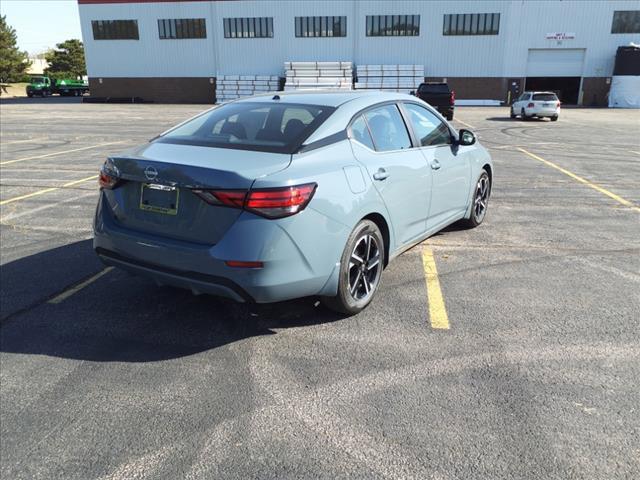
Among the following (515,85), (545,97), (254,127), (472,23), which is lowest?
(545,97)

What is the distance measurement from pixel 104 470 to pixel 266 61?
44752mm

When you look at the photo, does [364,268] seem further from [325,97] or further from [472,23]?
[472,23]

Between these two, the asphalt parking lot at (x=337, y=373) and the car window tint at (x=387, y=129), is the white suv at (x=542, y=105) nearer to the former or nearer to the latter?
the asphalt parking lot at (x=337, y=373)

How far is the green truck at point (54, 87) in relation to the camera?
5765 cm

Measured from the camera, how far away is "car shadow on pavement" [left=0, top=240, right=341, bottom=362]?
359cm

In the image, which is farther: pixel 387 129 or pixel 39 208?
pixel 39 208

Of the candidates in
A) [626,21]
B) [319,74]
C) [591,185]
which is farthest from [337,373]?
[626,21]

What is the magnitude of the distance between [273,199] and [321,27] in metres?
43.0

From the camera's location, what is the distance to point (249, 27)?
143 ft

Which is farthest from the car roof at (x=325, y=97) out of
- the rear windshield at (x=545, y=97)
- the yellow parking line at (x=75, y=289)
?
the rear windshield at (x=545, y=97)

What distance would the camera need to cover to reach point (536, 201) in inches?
316

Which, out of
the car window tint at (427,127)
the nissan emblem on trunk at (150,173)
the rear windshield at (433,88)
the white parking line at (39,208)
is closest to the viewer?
the nissan emblem on trunk at (150,173)

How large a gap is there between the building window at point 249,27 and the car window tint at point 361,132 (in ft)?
140

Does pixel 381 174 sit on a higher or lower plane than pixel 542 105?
higher
